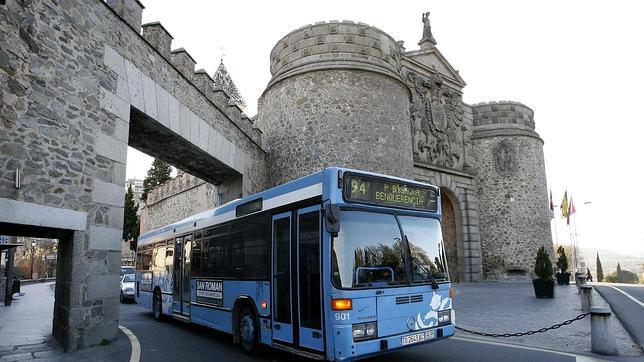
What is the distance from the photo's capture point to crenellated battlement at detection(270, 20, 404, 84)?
16859mm

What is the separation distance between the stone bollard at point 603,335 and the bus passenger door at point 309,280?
459 cm

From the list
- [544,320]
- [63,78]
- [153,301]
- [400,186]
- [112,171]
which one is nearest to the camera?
[400,186]

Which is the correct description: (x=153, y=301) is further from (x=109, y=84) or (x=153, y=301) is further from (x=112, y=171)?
(x=109, y=84)

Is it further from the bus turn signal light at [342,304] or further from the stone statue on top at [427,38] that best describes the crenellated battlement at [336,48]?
the bus turn signal light at [342,304]

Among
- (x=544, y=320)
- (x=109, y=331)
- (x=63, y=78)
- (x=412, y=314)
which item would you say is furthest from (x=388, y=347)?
(x=63, y=78)

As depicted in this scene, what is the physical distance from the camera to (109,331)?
8.47 m

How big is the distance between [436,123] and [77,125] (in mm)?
19221

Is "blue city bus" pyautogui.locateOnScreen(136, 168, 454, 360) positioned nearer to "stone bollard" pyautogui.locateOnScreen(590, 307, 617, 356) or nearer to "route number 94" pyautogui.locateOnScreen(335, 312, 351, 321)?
"route number 94" pyautogui.locateOnScreen(335, 312, 351, 321)

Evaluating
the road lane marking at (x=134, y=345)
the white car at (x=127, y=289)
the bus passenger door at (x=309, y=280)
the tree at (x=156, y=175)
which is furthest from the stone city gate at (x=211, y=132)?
the tree at (x=156, y=175)

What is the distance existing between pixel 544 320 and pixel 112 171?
399 inches

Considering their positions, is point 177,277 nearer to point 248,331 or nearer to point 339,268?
point 248,331

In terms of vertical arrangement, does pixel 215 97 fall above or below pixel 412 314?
above

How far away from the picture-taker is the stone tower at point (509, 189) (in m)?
26.2

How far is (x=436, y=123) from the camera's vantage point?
2408 centimetres
